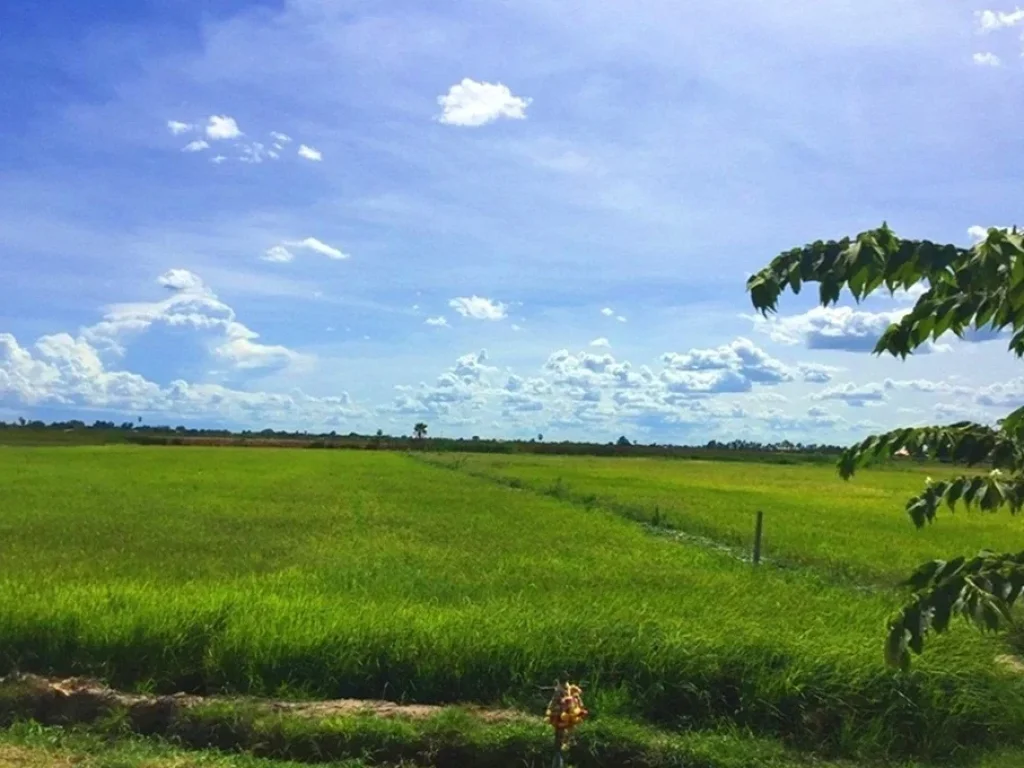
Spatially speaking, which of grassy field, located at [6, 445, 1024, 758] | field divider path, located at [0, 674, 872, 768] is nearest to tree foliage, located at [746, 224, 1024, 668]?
field divider path, located at [0, 674, 872, 768]

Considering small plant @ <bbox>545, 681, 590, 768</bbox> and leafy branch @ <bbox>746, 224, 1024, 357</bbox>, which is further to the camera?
small plant @ <bbox>545, 681, 590, 768</bbox>

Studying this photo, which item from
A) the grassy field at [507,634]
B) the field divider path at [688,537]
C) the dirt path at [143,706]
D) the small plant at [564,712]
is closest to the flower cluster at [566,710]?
the small plant at [564,712]

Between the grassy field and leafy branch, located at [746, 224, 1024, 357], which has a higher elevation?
leafy branch, located at [746, 224, 1024, 357]

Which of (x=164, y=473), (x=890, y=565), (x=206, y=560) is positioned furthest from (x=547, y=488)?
(x=206, y=560)

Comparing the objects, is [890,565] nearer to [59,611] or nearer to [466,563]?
[466,563]

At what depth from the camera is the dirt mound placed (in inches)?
255

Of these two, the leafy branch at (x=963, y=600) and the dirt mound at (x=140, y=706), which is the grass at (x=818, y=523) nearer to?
the dirt mound at (x=140, y=706)

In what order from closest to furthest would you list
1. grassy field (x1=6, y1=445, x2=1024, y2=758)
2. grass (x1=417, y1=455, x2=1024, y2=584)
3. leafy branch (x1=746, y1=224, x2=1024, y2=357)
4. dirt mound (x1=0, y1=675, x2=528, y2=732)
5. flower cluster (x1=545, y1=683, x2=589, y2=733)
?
leafy branch (x1=746, y1=224, x2=1024, y2=357)
flower cluster (x1=545, y1=683, x2=589, y2=733)
dirt mound (x1=0, y1=675, x2=528, y2=732)
grassy field (x1=6, y1=445, x2=1024, y2=758)
grass (x1=417, y1=455, x2=1024, y2=584)

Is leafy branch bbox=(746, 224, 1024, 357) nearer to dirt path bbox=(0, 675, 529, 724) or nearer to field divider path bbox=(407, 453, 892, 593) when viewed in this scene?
dirt path bbox=(0, 675, 529, 724)

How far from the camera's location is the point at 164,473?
36.0 m

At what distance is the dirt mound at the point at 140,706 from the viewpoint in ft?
21.3

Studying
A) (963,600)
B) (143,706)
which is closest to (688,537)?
(143,706)

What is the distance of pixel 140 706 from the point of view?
21.6ft

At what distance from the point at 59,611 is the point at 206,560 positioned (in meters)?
5.10
